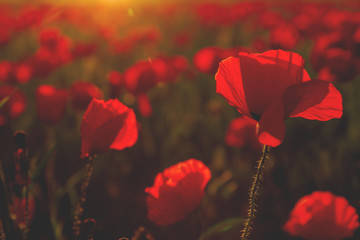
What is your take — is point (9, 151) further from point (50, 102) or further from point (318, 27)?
point (318, 27)

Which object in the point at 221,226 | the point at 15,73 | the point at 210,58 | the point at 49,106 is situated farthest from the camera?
the point at 15,73

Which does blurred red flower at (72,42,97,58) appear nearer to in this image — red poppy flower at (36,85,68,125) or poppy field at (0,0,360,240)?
poppy field at (0,0,360,240)

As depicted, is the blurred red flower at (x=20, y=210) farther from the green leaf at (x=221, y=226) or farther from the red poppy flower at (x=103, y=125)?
the green leaf at (x=221, y=226)

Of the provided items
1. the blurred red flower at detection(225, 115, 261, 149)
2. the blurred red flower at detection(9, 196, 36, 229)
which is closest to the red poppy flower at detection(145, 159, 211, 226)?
the blurred red flower at detection(9, 196, 36, 229)

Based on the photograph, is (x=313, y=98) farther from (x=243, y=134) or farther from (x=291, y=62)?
(x=243, y=134)

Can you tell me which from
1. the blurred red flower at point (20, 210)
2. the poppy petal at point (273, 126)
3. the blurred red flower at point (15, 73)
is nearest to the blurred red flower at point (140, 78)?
the blurred red flower at point (15, 73)

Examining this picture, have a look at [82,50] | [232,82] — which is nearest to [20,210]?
[232,82]

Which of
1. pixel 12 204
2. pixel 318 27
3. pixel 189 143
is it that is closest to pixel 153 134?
pixel 189 143
